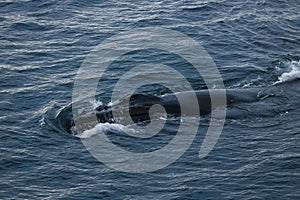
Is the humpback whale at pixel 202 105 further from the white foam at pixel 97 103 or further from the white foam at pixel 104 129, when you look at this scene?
the white foam at pixel 97 103

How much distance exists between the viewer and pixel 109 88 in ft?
68.1

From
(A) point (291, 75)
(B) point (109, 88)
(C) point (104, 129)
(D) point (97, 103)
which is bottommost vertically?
(C) point (104, 129)

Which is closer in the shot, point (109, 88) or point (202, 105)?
point (202, 105)

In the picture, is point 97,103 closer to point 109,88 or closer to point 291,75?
point 109,88

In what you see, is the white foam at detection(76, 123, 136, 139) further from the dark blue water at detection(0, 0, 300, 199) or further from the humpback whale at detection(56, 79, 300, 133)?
the dark blue water at detection(0, 0, 300, 199)

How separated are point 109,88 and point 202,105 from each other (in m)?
3.62

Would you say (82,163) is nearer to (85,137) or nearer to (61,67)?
(85,137)

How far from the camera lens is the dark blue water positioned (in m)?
14.8

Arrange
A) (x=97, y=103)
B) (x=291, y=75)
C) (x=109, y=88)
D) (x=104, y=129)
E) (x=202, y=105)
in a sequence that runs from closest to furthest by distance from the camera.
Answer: (x=104, y=129), (x=202, y=105), (x=97, y=103), (x=109, y=88), (x=291, y=75)

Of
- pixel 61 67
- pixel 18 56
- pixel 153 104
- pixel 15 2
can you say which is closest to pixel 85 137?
pixel 153 104

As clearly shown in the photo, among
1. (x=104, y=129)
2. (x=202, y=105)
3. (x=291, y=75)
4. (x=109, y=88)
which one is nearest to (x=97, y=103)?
(x=109, y=88)

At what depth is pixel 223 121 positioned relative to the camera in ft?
59.0

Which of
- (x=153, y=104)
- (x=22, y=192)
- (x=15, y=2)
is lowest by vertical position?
(x=22, y=192)

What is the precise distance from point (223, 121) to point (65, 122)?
4.44 metres
